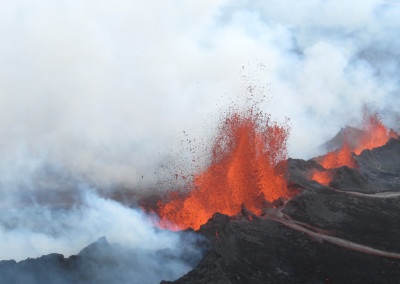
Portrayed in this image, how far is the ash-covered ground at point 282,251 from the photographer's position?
14.9 metres

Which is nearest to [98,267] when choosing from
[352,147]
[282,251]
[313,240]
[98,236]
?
[98,236]

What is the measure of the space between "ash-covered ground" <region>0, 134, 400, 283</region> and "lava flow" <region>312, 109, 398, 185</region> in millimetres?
2958

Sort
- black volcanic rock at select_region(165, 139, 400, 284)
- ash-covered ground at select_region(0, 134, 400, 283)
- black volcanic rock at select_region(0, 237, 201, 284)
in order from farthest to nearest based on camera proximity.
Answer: black volcanic rock at select_region(165, 139, 400, 284) < ash-covered ground at select_region(0, 134, 400, 283) < black volcanic rock at select_region(0, 237, 201, 284)

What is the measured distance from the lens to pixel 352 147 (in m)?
40.0

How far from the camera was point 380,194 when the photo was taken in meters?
26.1

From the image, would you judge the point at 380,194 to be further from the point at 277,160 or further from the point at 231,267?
the point at 231,267

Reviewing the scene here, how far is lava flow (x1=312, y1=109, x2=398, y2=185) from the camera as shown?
28.8m

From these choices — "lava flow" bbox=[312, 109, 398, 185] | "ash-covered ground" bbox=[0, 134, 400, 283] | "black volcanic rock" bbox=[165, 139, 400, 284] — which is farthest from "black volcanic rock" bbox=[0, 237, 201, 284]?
"lava flow" bbox=[312, 109, 398, 185]

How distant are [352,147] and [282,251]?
25069mm

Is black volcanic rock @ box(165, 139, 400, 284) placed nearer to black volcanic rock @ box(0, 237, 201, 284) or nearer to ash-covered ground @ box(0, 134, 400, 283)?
ash-covered ground @ box(0, 134, 400, 283)

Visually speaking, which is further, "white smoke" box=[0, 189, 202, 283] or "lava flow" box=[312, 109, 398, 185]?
"lava flow" box=[312, 109, 398, 185]

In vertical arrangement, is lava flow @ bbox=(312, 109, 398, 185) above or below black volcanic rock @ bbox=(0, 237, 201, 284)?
above

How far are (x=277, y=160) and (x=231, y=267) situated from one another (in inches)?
620

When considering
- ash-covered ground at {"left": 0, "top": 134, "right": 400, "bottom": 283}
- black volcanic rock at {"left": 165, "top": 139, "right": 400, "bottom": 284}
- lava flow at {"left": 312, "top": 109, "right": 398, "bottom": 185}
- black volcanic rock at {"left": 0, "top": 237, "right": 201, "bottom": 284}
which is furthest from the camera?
lava flow at {"left": 312, "top": 109, "right": 398, "bottom": 185}
